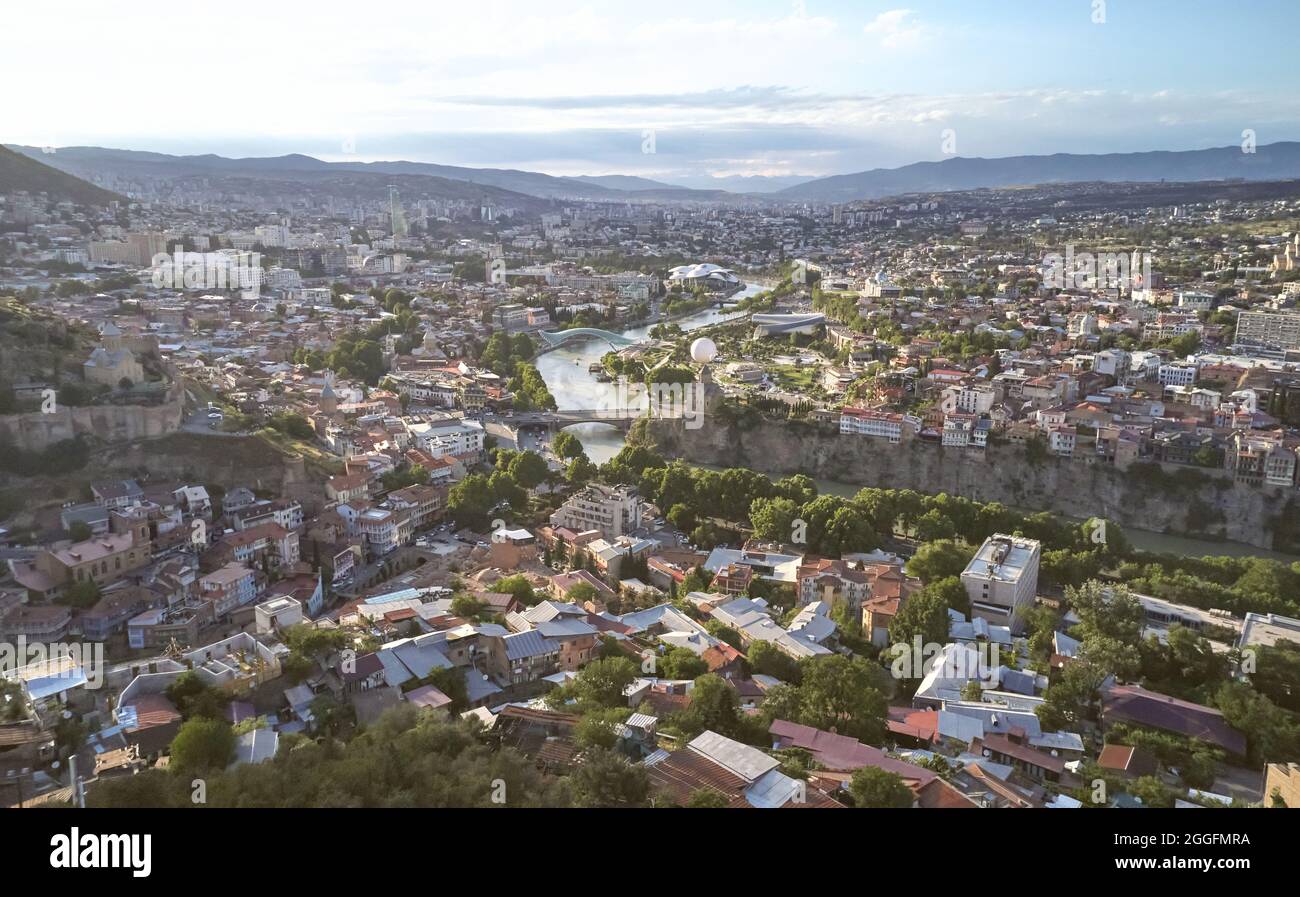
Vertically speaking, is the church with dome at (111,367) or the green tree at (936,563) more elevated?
the church with dome at (111,367)

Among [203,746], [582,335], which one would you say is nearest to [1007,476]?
[203,746]

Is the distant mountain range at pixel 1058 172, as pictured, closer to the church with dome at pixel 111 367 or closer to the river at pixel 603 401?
the river at pixel 603 401

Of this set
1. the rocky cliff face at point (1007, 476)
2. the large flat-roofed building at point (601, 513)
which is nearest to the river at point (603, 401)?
the rocky cliff face at point (1007, 476)

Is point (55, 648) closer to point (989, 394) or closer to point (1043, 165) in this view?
point (989, 394)

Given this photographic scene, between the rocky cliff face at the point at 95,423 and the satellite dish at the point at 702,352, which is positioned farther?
the satellite dish at the point at 702,352

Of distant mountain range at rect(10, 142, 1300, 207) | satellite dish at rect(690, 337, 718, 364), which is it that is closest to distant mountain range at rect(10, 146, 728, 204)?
distant mountain range at rect(10, 142, 1300, 207)

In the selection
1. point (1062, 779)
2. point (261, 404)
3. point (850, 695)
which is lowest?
point (1062, 779)
